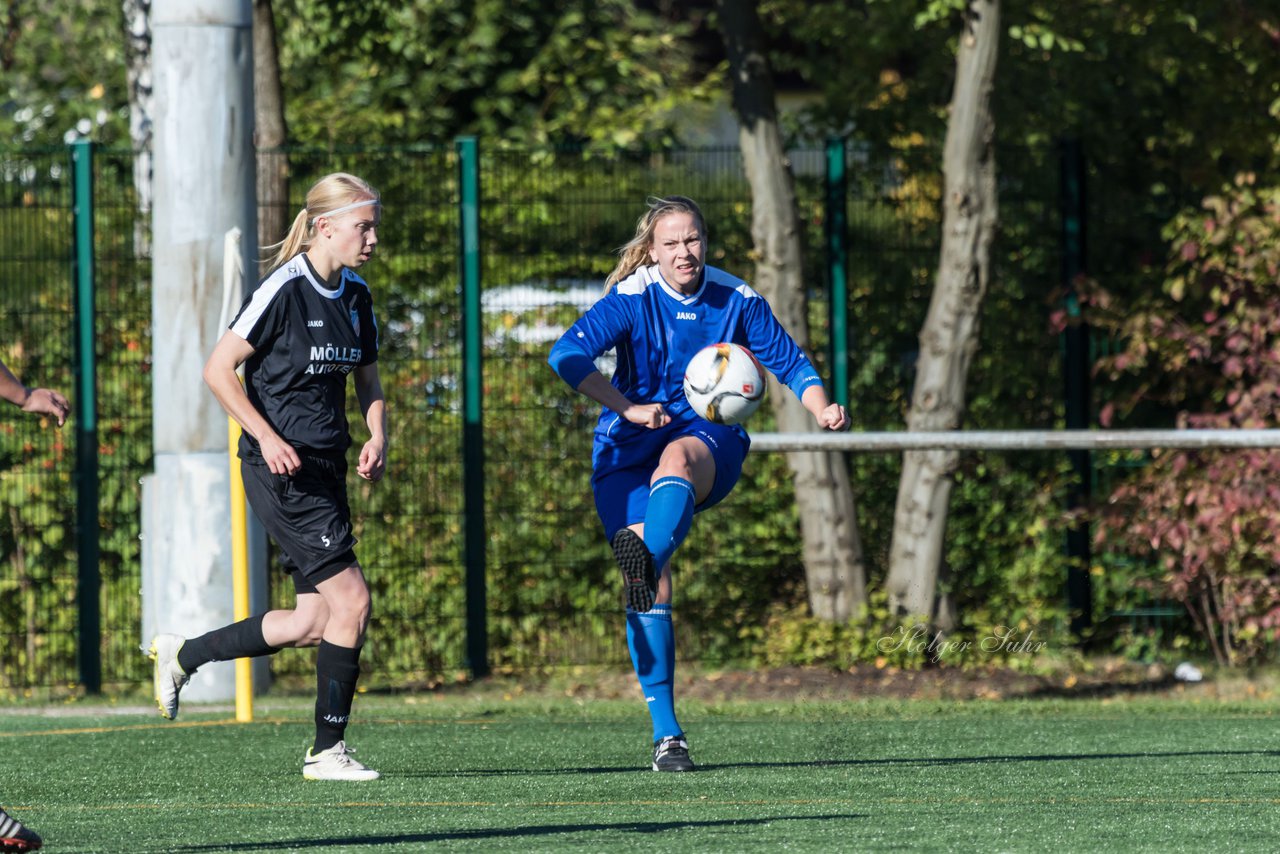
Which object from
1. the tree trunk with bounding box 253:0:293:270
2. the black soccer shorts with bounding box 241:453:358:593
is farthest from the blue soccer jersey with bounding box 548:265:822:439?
the tree trunk with bounding box 253:0:293:270

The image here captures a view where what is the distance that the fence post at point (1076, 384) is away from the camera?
34.7 feet

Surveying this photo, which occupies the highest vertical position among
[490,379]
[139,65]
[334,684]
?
[139,65]

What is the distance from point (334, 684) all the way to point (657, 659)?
108 centimetres

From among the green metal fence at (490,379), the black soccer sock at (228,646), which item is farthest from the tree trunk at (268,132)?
the black soccer sock at (228,646)

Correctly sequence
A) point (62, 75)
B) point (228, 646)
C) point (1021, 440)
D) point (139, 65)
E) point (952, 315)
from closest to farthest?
point (228, 646) < point (1021, 440) < point (952, 315) < point (139, 65) < point (62, 75)

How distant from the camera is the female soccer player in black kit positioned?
597 centimetres

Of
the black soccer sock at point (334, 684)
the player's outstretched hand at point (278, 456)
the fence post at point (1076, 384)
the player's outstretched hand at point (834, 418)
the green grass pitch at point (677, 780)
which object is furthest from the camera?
the fence post at point (1076, 384)

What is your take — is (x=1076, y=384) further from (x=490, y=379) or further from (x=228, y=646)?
(x=228, y=646)

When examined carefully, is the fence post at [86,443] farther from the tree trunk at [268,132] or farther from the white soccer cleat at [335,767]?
the white soccer cleat at [335,767]

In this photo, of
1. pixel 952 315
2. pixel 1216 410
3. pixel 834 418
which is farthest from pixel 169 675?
pixel 1216 410

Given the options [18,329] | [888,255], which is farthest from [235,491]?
[888,255]

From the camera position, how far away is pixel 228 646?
248 inches

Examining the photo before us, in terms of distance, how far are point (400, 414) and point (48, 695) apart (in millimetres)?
2275

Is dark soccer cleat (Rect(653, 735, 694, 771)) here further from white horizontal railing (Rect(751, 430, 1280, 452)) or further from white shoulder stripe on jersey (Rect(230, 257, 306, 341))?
white horizontal railing (Rect(751, 430, 1280, 452))
